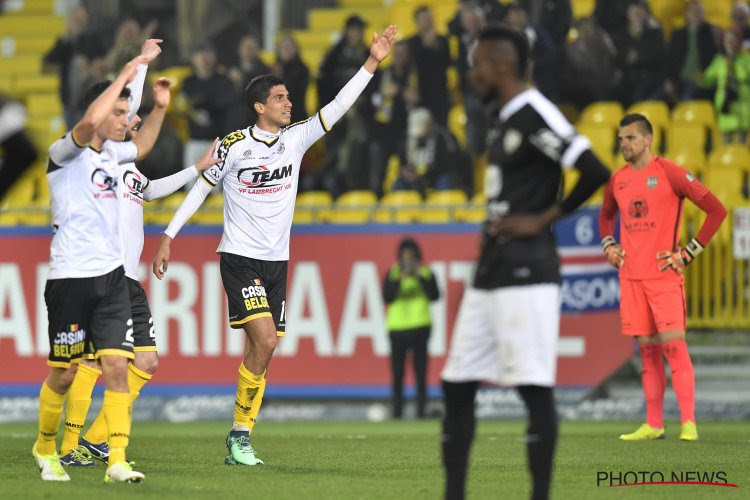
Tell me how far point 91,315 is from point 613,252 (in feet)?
16.0

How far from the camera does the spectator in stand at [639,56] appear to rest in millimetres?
18031

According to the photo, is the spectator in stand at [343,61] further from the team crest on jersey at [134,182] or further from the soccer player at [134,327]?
the team crest on jersey at [134,182]

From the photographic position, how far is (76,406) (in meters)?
9.80

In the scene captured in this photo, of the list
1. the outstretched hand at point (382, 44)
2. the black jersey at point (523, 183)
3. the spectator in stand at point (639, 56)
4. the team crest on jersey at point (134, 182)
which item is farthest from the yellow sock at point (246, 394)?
the spectator in stand at point (639, 56)

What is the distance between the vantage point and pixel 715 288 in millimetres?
16219

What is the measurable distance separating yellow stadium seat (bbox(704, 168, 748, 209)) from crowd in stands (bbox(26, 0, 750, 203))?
2.95 feet

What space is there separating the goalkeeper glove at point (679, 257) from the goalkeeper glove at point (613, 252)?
315 millimetres

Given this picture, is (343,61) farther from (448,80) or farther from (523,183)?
(523,183)

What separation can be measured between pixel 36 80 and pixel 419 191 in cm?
915

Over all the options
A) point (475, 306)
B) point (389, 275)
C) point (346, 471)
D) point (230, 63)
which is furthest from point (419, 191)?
point (475, 306)

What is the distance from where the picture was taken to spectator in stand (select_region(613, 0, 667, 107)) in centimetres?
1803

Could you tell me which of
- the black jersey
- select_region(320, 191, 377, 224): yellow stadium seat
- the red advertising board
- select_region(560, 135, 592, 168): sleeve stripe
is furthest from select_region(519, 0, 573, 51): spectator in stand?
select_region(560, 135, 592, 168): sleeve stripe

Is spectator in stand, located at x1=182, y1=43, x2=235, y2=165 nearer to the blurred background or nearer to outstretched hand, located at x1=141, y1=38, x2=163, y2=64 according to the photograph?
the blurred background

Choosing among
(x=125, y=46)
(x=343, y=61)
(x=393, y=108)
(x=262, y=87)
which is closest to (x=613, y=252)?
(x=262, y=87)
